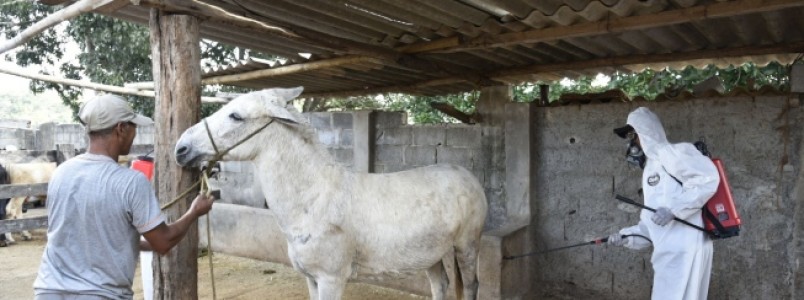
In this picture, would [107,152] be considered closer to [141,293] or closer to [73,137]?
[141,293]

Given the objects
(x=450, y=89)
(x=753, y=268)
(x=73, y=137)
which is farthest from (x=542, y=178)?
(x=73, y=137)

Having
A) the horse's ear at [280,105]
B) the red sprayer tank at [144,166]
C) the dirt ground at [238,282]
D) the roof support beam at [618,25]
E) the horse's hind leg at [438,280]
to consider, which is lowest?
the dirt ground at [238,282]

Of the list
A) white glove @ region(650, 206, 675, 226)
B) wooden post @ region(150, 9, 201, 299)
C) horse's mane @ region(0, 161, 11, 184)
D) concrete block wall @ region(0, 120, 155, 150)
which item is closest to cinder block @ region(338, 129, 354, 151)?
wooden post @ region(150, 9, 201, 299)

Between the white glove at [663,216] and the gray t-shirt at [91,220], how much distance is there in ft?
10.5

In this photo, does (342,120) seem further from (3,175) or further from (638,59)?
(3,175)

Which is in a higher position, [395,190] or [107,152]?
[107,152]

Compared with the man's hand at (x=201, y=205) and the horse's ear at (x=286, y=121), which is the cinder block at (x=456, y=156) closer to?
the horse's ear at (x=286, y=121)

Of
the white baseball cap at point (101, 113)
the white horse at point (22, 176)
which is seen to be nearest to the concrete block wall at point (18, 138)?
the white horse at point (22, 176)

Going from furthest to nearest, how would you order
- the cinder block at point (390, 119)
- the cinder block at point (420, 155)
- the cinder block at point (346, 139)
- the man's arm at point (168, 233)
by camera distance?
1. the cinder block at point (346, 139)
2. the cinder block at point (390, 119)
3. the cinder block at point (420, 155)
4. the man's arm at point (168, 233)

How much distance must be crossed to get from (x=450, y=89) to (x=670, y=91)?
3.31m

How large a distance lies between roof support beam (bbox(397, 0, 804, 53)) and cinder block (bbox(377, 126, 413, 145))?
72.6 inches

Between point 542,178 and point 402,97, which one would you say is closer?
point 542,178

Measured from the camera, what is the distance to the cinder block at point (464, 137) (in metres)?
5.86

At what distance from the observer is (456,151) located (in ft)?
19.7
